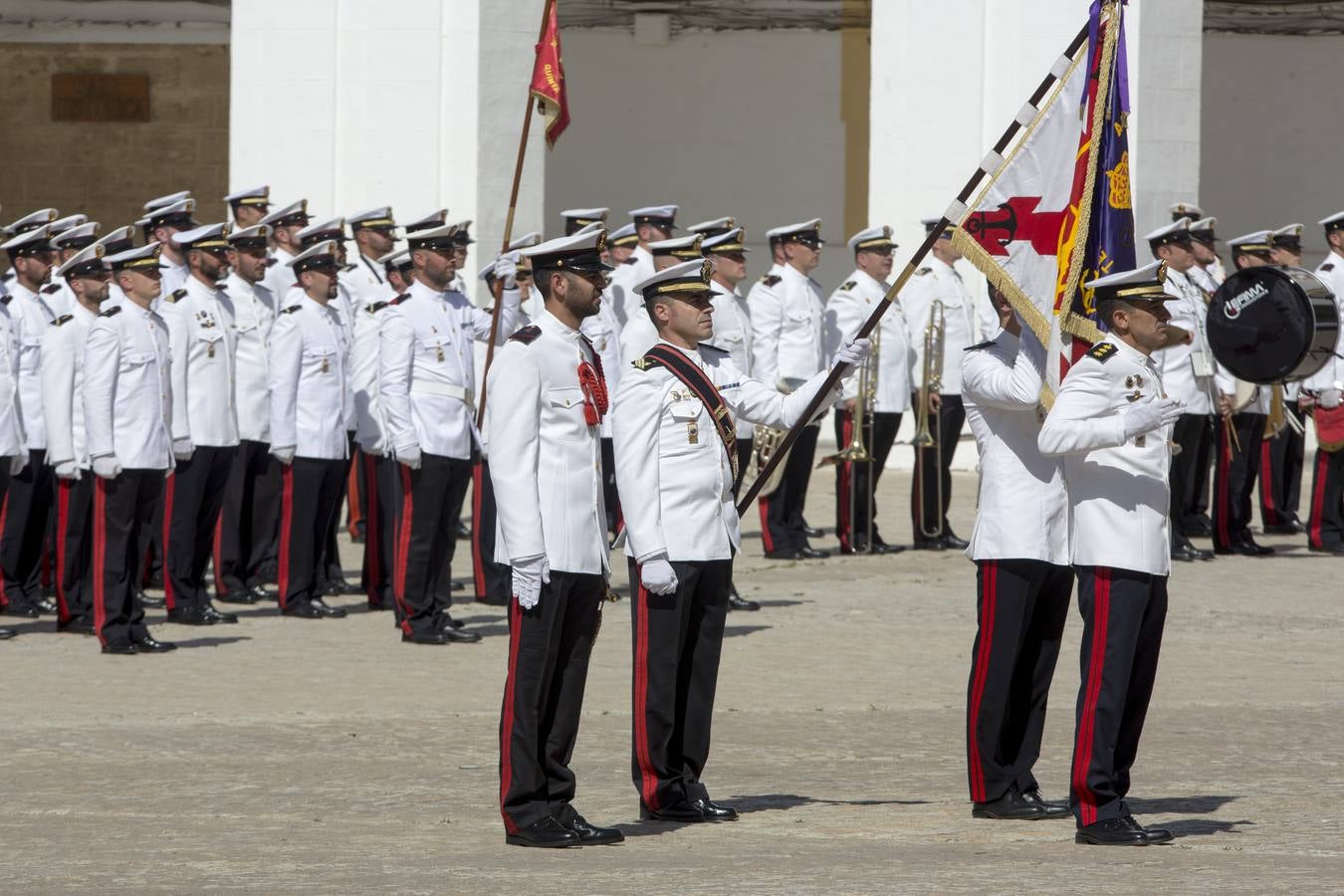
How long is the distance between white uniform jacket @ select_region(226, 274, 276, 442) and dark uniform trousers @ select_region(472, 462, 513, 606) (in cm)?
123

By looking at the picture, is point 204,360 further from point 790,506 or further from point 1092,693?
point 1092,693

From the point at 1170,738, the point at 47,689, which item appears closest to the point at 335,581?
the point at 47,689

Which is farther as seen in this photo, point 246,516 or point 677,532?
point 246,516

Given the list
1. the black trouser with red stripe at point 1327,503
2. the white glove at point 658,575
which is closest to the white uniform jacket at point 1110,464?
the white glove at point 658,575

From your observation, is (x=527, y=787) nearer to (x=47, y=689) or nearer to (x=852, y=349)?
(x=852, y=349)

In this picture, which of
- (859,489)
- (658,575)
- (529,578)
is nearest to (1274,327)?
(859,489)

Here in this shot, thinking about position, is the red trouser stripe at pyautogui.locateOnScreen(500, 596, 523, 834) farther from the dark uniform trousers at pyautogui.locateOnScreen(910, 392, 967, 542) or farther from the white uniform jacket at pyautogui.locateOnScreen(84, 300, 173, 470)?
the dark uniform trousers at pyautogui.locateOnScreen(910, 392, 967, 542)

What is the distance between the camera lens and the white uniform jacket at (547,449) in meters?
6.88

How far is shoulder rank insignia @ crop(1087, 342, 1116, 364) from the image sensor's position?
22.7 feet

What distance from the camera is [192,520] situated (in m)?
11.8

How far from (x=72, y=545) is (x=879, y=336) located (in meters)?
5.59

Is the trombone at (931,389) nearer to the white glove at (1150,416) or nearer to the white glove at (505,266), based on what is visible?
the white glove at (505,266)

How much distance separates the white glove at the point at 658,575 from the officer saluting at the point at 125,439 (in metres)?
4.18

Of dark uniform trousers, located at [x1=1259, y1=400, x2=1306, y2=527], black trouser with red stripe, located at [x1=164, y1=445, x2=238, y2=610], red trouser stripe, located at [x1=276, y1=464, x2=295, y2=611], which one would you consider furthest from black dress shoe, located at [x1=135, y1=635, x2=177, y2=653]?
dark uniform trousers, located at [x1=1259, y1=400, x2=1306, y2=527]
